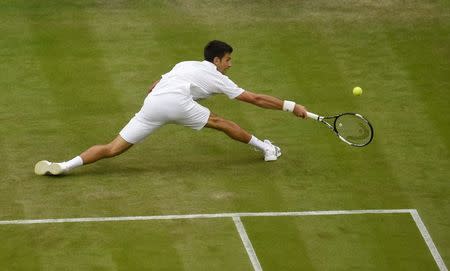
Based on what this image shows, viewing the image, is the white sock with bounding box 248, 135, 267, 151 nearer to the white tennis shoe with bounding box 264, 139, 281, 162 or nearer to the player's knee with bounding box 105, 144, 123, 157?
the white tennis shoe with bounding box 264, 139, 281, 162

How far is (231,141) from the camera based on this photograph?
19.4 metres

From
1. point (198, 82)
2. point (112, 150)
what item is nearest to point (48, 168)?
point (112, 150)

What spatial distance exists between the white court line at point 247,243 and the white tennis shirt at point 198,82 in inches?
72.2

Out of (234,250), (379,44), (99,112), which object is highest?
(379,44)

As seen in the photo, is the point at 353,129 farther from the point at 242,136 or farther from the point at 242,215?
the point at 242,215

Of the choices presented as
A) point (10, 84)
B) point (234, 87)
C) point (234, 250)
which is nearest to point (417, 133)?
point (234, 87)

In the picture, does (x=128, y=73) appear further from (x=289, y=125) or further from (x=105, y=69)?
(x=289, y=125)

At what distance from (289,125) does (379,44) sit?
3667 millimetres

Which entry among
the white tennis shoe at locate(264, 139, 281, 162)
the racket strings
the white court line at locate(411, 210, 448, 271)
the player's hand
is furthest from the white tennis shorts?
the white court line at locate(411, 210, 448, 271)

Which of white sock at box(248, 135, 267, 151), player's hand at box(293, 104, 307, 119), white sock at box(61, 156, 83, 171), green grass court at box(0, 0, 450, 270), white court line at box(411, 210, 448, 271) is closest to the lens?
white court line at box(411, 210, 448, 271)

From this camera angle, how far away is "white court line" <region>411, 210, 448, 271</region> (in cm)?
1592

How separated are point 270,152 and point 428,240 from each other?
9.82ft

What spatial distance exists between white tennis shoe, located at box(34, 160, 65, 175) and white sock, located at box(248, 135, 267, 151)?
8.68ft

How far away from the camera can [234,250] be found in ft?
52.9
